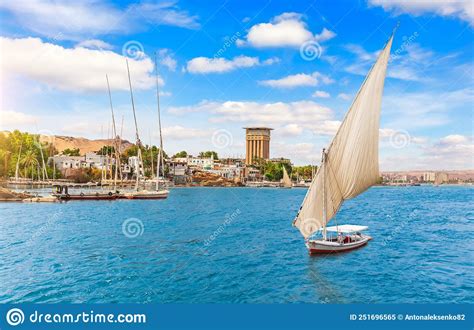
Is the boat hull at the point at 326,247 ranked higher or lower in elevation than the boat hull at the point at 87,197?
lower

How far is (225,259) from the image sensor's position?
24797 mm

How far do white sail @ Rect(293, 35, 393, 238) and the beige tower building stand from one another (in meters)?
133

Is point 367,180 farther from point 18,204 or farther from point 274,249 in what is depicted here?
point 18,204


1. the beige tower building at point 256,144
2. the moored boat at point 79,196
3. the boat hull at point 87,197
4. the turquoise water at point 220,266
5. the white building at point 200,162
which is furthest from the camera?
the white building at point 200,162

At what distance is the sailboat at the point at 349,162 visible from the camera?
74.3ft

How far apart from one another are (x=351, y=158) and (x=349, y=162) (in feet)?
0.94

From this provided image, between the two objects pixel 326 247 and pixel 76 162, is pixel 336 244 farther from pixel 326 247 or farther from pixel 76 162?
pixel 76 162

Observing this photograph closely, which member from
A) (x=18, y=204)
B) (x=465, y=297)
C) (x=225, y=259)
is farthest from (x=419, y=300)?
(x=18, y=204)

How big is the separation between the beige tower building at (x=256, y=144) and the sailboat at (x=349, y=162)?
133338 millimetres

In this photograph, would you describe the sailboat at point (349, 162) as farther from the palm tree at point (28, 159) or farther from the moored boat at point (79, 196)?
the palm tree at point (28, 159)

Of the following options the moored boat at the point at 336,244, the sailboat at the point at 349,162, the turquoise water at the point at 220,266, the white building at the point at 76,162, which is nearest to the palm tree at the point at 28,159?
the white building at the point at 76,162

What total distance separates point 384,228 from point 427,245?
404 inches

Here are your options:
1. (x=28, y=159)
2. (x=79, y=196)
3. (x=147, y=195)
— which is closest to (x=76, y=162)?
(x=28, y=159)

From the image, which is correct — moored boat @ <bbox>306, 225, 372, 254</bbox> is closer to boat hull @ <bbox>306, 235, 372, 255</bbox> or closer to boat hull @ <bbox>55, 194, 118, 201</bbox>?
boat hull @ <bbox>306, 235, 372, 255</bbox>
